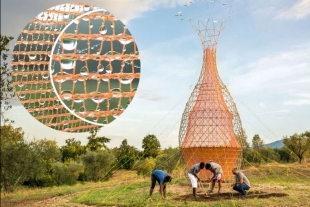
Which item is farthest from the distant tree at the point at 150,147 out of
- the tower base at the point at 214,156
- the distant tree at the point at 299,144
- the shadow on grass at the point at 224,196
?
the shadow on grass at the point at 224,196

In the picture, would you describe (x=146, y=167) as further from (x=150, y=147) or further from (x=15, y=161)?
(x=15, y=161)

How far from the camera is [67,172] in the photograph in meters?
26.3

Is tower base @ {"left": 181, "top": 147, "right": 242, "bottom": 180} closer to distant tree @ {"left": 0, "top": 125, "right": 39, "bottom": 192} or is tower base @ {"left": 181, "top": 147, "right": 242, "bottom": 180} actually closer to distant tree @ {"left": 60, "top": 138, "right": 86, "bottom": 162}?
distant tree @ {"left": 0, "top": 125, "right": 39, "bottom": 192}

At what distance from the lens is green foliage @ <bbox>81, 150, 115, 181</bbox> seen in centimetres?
2727

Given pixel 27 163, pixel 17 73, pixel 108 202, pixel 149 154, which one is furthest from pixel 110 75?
A: pixel 149 154

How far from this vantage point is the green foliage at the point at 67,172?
26266 millimetres

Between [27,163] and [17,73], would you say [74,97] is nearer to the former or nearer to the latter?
[17,73]

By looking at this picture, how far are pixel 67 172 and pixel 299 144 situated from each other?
65.1 feet

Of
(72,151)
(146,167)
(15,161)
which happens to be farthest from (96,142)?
(15,161)

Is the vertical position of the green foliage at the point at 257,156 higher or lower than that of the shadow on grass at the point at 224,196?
higher

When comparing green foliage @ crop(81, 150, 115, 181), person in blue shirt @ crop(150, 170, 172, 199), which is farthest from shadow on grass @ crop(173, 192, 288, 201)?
green foliage @ crop(81, 150, 115, 181)

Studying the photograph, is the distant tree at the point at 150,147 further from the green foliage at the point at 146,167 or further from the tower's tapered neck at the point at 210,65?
the tower's tapered neck at the point at 210,65

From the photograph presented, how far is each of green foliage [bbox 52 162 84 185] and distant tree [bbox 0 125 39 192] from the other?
35.5 feet

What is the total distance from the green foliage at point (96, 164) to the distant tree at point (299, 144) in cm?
1609
